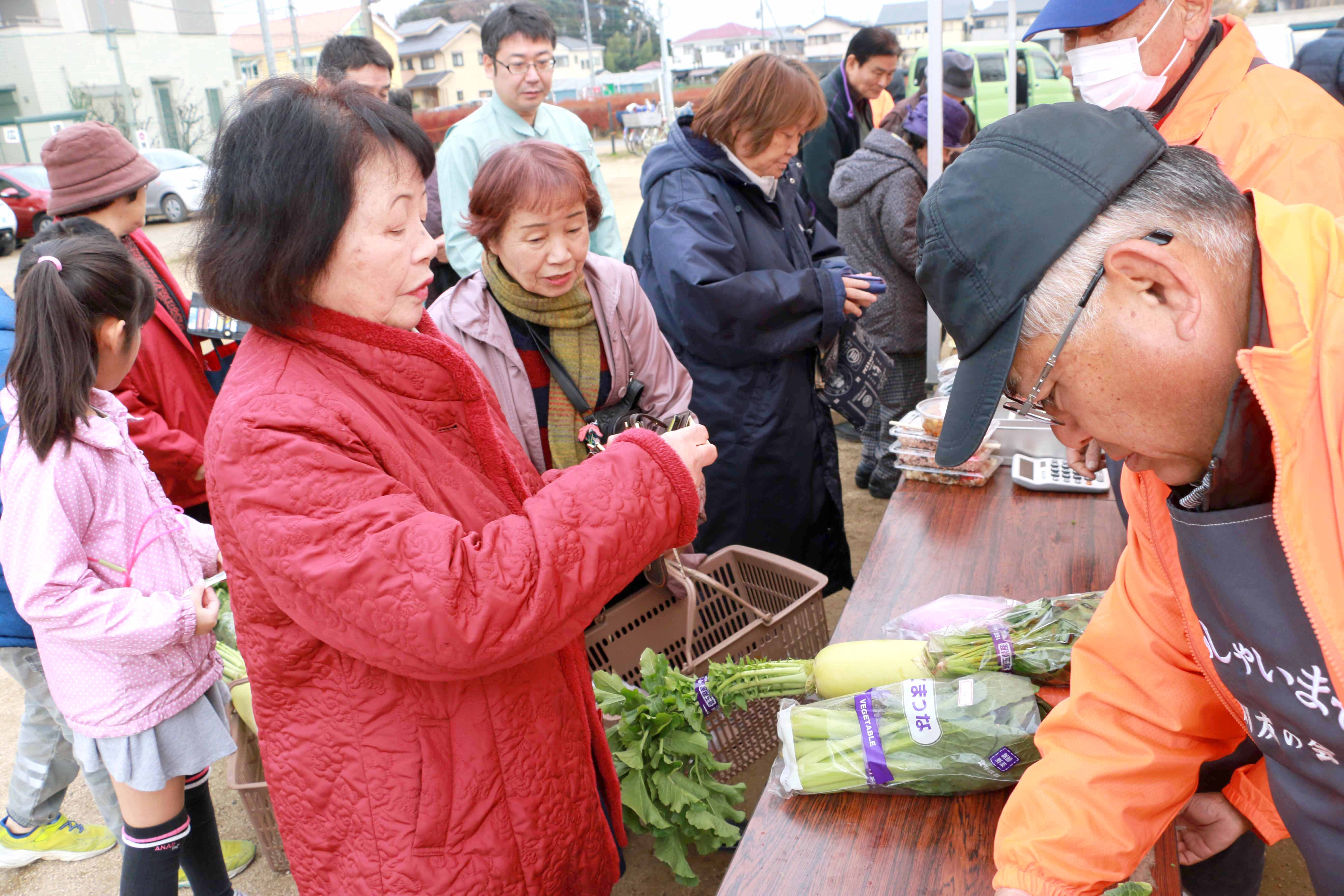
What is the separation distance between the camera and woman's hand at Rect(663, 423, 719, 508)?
4.45ft

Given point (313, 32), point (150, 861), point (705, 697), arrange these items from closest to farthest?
point (705, 697), point (150, 861), point (313, 32)

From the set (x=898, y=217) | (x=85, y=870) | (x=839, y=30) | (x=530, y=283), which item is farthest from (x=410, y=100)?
(x=839, y=30)

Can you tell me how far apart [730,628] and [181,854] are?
1.53 metres

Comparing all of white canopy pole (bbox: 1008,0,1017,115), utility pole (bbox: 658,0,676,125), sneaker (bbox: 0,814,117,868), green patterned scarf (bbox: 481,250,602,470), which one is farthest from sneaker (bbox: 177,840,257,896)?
utility pole (bbox: 658,0,676,125)

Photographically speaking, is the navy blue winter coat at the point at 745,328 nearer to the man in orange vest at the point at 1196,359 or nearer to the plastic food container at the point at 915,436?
the plastic food container at the point at 915,436

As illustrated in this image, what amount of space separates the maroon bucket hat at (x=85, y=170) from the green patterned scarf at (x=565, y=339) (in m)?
1.47

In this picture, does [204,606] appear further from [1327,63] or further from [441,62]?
[441,62]

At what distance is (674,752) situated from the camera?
78.2 inches

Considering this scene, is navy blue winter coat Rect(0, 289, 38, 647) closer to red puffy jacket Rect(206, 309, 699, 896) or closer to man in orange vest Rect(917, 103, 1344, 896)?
red puffy jacket Rect(206, 309, 699, 896)

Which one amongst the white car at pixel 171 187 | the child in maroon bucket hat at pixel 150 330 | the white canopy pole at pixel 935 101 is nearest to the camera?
the child in maroon bucket hat at pixel 150 330

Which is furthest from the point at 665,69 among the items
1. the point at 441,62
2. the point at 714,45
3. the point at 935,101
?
the point at 714,45

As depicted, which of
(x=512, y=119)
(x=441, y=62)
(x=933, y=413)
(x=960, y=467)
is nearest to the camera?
(x=960, y=467)

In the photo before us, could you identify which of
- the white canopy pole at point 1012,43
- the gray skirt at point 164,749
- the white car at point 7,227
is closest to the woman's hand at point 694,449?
the gray skirt at point 164,749

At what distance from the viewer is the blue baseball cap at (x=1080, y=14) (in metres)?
2.31
